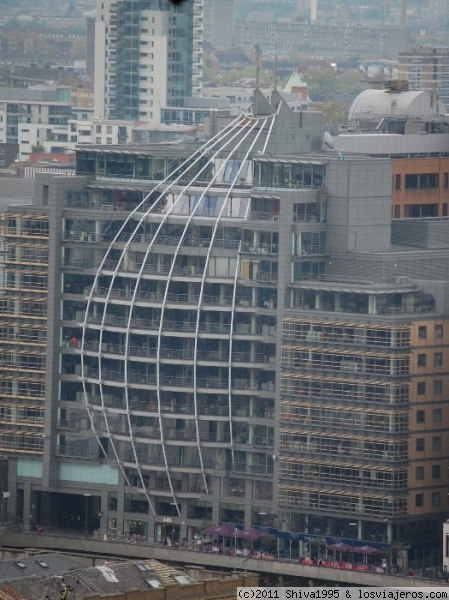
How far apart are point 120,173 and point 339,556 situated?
24885 mm

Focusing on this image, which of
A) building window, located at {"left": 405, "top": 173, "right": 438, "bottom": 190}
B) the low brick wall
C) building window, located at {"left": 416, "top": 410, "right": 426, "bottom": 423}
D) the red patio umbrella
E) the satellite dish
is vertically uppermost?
the satellite dish

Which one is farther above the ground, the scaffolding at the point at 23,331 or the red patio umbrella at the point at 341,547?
the scaffolding at the point at 23,331

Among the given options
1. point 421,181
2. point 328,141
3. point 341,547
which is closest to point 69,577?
point 341,547

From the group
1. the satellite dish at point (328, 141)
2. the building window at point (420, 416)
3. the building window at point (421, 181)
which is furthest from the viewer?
the building window at point (421, 181)

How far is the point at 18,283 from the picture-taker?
17225 centimetres

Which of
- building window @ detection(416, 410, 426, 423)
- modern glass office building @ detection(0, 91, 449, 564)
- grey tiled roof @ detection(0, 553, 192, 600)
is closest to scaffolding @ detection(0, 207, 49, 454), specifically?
modern glass office building @ detection(0, 91, 449, 564)

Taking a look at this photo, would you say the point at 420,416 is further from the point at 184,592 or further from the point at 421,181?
the point at 184,592

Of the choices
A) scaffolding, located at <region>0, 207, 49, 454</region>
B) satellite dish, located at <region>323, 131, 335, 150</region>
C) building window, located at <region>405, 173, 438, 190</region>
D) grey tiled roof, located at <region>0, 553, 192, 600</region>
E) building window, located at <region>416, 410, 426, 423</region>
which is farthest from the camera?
building window, located at <region>405, 173, 438, 190</region>

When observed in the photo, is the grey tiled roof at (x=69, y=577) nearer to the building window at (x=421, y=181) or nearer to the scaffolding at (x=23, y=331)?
the scaffolding at (x=23, y=331)

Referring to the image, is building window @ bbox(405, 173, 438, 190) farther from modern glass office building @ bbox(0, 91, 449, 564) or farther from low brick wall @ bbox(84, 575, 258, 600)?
low brick wall @ bbox(84, 575, 258, 600)

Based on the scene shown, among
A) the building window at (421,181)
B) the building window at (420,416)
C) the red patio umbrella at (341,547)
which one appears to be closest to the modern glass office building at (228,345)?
the building window at (420,416)

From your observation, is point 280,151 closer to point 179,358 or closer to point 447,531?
point 179,358

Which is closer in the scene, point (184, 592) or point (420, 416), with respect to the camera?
point (184, 592)

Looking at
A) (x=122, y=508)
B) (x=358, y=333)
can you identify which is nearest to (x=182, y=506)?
(x=122, y=508)
